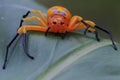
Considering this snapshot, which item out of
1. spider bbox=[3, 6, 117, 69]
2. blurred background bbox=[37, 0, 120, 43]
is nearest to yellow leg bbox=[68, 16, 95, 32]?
spider bbox=[3, 6, 117, 69]

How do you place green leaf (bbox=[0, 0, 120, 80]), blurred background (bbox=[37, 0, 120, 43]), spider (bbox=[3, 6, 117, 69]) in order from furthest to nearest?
blurred background (bbox=[37, 0, 120, 43]) → spider (bbox=[3, 6, 117, 69]) → green leaf (bbox=[0, 0, 120, 80])

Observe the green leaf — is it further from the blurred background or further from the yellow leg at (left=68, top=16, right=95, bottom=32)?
the blurred background

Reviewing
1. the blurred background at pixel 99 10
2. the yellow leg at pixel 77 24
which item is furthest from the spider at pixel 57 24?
the blurred background at pixel 99 10

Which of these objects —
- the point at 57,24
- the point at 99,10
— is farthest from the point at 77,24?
the point at 99,10

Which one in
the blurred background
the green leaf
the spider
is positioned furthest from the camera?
the blurred background

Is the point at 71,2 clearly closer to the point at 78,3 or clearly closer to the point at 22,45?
A: the point at 78,3

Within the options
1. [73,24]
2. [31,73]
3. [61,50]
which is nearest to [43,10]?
[73,24]

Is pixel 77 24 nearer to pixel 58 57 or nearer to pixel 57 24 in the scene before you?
pixel 57 24

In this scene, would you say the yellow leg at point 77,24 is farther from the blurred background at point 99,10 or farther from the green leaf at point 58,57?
the blurred background at point 99,10
